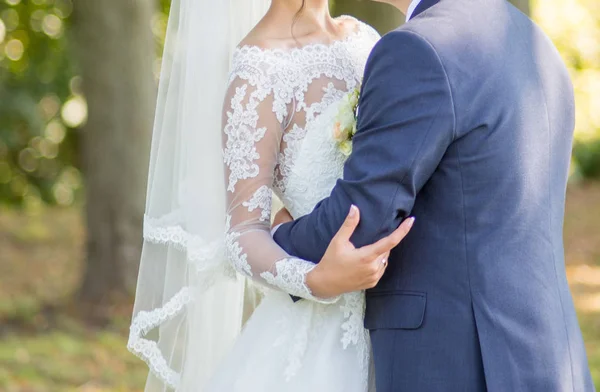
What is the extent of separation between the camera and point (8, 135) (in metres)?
14.1

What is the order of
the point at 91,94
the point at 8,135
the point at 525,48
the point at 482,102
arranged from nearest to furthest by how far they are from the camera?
the point at 482,102
the point at 525,48
the point at 91,94
the point at 8,135

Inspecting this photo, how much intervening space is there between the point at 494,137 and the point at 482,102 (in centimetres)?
9

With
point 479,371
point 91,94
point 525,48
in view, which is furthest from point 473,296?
point 91,94

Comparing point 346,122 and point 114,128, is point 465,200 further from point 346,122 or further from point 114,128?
point 114,128

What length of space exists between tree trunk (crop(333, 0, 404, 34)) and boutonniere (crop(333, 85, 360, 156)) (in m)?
2.29

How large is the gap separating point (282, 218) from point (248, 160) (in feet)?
0.72

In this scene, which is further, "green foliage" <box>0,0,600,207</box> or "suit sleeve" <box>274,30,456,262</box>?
"green foliage" <box>0,0,600,207</box>

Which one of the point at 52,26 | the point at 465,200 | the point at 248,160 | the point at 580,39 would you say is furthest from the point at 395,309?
the point at 580,39

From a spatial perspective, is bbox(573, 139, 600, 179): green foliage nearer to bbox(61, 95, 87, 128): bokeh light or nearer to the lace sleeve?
bbox(61, 95, 87, 128): bokeh light

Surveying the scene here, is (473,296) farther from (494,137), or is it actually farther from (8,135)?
(8,135)

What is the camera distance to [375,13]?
4.55 meters

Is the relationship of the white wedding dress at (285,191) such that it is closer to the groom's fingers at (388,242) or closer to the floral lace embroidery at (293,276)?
the floral lace embroidery at (293,276)

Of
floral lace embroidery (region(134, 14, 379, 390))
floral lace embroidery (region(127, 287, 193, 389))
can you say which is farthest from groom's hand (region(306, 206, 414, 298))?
floral lace embroidery (region(127, 287, 193, 389))

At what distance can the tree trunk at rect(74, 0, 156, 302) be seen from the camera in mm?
7180
